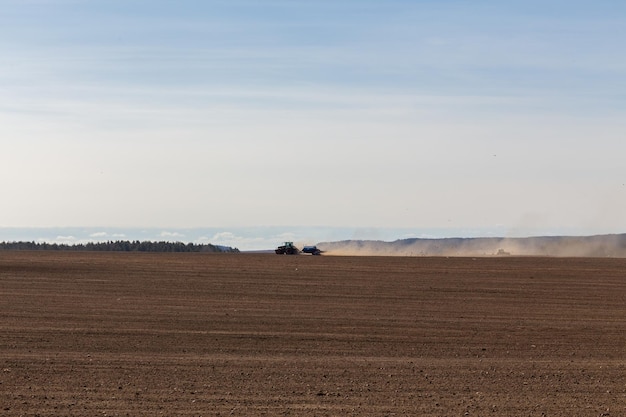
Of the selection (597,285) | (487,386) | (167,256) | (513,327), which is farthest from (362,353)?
(167,256)

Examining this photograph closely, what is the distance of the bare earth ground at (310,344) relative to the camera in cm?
1731

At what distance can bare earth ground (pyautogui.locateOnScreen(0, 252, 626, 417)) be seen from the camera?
17312mm

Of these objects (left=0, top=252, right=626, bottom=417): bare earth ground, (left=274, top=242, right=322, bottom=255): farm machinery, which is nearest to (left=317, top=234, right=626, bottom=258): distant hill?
(left=274, top=242, right=322, bottom=255): farm machinery

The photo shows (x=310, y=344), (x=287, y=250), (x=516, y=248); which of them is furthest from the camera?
(x=516, y=248)

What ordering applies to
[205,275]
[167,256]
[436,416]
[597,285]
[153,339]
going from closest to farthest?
1. [436,416]
2. [153,339]
3. [597,285]
4. [205,275]
5. [167,256]

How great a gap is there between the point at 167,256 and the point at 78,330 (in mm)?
40744

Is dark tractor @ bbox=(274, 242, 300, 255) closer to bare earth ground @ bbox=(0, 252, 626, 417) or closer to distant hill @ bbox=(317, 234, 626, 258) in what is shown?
distant hill @ bbox=(317, 234, 626, 258)

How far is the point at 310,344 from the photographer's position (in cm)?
2516

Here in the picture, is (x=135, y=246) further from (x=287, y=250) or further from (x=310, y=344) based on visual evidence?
(x=310, y=344)

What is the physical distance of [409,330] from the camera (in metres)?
28.4

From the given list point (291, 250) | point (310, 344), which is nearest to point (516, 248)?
point (291, 250)

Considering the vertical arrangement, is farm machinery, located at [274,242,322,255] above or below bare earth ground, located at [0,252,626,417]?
above

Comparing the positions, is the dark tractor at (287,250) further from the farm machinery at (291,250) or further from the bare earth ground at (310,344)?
the bare earth ground at (310,344)

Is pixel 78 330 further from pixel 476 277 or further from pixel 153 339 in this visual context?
pixel 476 277
